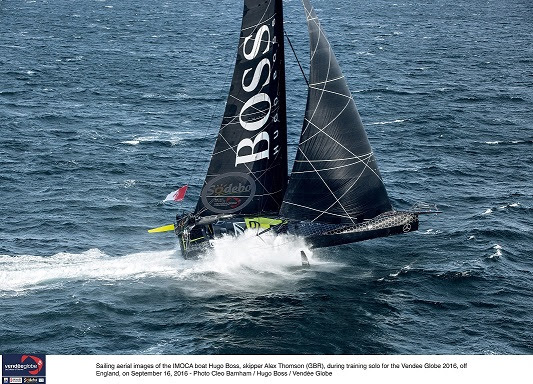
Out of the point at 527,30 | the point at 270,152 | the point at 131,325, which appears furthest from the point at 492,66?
the point at 131,325

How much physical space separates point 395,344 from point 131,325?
16520mm

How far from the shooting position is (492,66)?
140 metres

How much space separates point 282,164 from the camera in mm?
62906

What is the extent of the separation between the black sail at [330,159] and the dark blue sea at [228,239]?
3556 millimetres

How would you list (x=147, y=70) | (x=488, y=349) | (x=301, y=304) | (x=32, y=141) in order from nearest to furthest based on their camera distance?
(x=488, y=349)
(x=301, y=304)
(x=32, y=141)
(x=147, y=70)

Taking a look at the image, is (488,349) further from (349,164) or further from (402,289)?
(349,164)

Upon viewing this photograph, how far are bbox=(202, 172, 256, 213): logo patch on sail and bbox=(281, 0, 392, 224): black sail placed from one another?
3.25 m

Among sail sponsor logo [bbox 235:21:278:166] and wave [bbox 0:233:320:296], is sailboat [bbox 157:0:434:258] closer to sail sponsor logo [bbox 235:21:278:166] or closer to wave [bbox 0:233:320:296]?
sail sponsor logo [bbox 235:21:278:166]

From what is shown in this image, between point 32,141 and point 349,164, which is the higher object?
point 349,164

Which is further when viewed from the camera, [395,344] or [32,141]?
[32,141]

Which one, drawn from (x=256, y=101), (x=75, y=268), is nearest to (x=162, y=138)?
(x=75, y=268)

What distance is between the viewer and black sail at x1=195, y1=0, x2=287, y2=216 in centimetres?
5869

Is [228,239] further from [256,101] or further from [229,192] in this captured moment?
[256,101]
